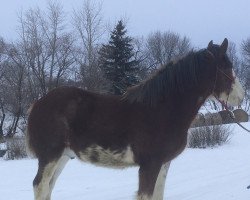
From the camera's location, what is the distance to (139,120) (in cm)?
520

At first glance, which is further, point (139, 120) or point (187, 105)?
point (187, 105)

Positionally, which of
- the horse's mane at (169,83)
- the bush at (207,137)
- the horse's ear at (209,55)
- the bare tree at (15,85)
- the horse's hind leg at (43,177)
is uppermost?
the bare tree at (15,85)

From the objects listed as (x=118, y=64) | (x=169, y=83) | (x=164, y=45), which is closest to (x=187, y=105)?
(x=169, y=83)

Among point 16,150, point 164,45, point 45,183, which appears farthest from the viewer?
point 164,45

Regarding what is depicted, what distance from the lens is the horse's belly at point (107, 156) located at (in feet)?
17.1

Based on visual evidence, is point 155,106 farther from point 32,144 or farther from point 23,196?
point 23,196

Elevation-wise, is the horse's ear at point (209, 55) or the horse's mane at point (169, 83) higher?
the horse's ear at point (209, 55)

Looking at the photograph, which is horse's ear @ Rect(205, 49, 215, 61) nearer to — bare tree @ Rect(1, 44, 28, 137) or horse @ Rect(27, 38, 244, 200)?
horse @ Rect(27, 38, 244, 200)

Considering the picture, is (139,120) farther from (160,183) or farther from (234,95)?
(234,95)

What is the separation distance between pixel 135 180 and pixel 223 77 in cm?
407

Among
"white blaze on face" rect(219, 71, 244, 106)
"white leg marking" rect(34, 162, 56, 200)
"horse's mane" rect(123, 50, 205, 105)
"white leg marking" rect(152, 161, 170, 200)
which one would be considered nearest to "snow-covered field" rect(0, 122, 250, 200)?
"white leg marking" rect(152, 161, 170, 200)

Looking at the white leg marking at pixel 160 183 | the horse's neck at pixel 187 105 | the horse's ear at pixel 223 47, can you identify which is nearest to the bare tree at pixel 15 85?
the white leg marking at pixel 160 183

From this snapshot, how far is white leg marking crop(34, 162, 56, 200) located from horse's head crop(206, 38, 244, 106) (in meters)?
2.23

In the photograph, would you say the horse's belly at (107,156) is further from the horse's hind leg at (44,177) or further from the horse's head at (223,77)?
the horse's head at (223,77)
